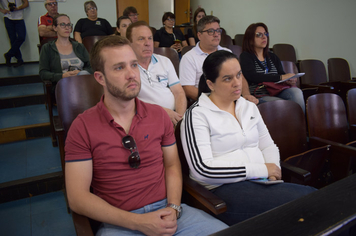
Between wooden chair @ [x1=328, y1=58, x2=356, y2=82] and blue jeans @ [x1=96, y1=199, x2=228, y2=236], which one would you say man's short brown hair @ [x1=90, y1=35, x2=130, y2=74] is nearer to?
blue jeans @ [x1=96, y1=199, x2=228, y2=236]

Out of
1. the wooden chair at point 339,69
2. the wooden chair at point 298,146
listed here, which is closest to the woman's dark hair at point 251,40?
the wooden chair at point 298,146

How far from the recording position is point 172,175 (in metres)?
1.16

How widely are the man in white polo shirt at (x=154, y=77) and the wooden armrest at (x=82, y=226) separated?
1026mm

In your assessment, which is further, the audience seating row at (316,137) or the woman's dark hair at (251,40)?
the woman's dark hair at (251,40)

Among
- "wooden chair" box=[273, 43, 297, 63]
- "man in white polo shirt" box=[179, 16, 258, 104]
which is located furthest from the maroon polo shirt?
"wooden chair" box=[273, 43, 297, 63]

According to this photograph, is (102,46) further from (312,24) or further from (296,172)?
(312,24)

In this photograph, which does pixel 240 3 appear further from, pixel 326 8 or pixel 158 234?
pixel 158 234

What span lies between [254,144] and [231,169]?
27 cm

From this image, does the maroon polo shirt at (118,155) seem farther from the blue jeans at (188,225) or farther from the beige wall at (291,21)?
the beige wall at (291,21)

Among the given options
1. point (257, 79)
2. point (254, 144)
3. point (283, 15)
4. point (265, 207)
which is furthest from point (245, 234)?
point (283, 15)

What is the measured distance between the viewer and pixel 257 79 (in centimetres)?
238

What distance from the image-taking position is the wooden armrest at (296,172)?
4.01 ft

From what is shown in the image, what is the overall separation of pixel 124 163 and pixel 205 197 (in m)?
0.35

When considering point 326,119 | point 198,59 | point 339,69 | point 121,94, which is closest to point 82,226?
point 121,94
